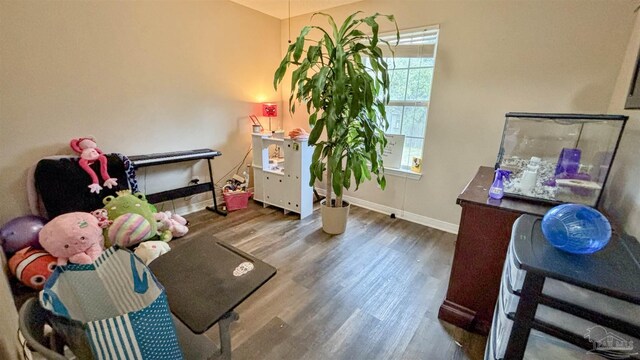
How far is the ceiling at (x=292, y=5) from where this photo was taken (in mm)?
3062

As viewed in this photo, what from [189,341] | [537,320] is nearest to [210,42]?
[189,341]

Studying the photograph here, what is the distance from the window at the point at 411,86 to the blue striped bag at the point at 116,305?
9.29ft

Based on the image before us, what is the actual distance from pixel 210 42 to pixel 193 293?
302cm

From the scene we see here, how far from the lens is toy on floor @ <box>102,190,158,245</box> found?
7.10ft

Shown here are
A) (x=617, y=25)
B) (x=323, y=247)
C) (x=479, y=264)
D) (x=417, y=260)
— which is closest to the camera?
(x=479, y=264)

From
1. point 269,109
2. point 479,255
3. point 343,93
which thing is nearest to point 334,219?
point 343,93

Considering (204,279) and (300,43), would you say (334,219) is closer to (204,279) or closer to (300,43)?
(300,43)

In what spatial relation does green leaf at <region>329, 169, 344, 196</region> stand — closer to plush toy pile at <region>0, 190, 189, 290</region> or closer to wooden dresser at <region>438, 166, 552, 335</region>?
wooden dresser at <region>438, 166, 552, 335</region>

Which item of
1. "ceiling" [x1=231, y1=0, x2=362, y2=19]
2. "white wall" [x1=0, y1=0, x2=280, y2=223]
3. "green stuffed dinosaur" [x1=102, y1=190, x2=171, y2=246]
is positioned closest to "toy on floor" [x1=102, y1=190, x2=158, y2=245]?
"green stuffed dinosaur" [x1=102, y1=190, x2=171, y2=246]

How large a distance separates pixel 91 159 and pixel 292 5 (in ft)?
9.00

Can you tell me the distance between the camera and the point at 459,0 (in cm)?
241

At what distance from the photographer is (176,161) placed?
2.70 metres

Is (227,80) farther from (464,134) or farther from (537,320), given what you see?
(537,320)

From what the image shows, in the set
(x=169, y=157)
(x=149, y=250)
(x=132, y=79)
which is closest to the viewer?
(x=149, y=250)
